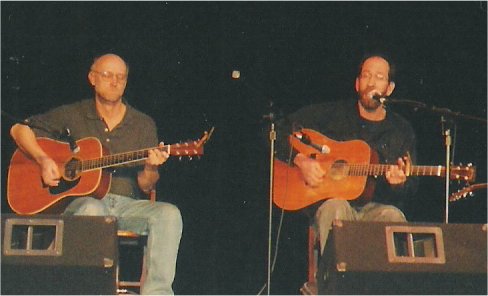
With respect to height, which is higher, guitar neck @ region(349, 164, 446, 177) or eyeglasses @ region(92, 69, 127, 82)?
eyeglasses @ region(92, 69, 127, 82)

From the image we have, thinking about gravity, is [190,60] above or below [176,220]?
above

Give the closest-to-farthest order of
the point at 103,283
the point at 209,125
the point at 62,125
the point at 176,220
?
1. the point at 103,283
2. the point at 176,220
3. the point at 62,125
4. the point at 209,125

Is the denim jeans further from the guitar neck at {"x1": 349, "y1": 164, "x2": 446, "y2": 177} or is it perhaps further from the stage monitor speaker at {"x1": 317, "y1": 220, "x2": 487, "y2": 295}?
the stage monitor speaker at {"x1": 317, "y1": 220, "x2": 487, "y2": 295}

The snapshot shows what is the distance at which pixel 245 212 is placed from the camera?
597 centimetres

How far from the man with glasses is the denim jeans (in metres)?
0.84

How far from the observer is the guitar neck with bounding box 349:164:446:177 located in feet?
17.5

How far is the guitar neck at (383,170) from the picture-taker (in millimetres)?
5328

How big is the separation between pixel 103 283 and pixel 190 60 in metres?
2.07

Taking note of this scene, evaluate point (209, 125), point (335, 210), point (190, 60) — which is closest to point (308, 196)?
point (335, 210)

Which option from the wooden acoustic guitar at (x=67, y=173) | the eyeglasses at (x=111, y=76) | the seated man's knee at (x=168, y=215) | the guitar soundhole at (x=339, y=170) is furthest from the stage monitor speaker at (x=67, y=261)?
the guitar soundhole at (x=339, y=170)

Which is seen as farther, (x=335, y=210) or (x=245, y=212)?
(x=245, y=212)

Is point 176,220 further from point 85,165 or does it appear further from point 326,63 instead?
point 326,63

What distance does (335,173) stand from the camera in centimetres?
546

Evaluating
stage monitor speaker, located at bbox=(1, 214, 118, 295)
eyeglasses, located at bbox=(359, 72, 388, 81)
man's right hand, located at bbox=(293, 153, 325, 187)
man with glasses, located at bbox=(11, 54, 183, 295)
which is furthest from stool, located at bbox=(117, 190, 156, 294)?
eyeglasses, located at bbox=(359, 72, 388, 81)
